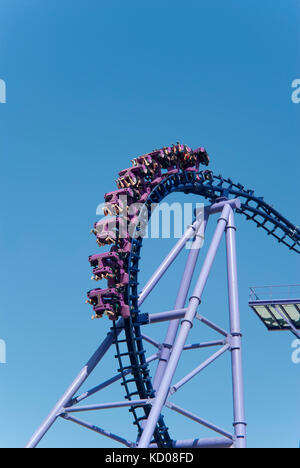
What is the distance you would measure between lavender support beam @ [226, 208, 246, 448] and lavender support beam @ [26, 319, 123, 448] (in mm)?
2213

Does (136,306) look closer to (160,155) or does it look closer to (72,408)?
(72,408)

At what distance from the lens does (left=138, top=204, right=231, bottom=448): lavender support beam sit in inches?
432

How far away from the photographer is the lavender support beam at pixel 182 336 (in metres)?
11.0

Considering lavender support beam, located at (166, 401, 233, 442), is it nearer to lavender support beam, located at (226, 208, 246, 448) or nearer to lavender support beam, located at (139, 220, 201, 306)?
lavender support beam, located at (226, 208, 246, 448)

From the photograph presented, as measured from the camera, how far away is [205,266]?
14.0 metres

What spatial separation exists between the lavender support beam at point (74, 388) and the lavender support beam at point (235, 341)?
2213 millimetres

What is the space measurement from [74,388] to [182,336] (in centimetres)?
224

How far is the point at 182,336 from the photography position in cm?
1249

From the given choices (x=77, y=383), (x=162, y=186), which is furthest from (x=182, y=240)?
(x=77, y=383)

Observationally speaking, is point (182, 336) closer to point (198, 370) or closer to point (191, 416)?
point (198, 370)

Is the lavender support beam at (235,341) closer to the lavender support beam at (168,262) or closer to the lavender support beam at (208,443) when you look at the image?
the lavender support beam at (208,443)

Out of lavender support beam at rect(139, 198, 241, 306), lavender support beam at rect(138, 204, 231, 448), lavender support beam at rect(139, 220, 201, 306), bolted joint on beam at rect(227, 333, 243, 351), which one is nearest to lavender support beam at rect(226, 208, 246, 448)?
bolted joint on beam at rect(227, 333, 243, 351)

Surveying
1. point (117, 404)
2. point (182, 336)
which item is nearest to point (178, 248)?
point (182, 336)

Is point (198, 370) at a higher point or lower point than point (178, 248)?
lower
